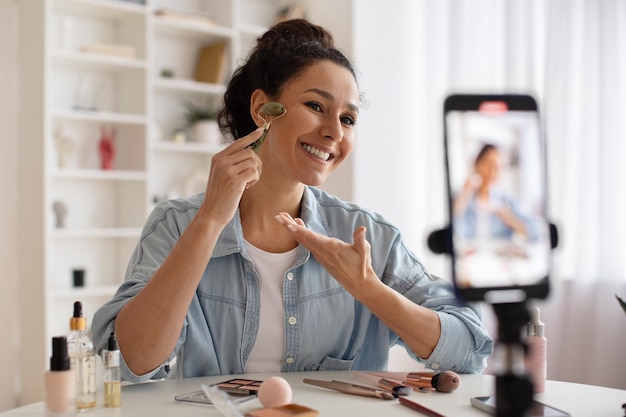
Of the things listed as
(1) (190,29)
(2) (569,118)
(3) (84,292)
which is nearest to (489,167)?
(2) (569,118)

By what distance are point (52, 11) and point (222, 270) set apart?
2.81m

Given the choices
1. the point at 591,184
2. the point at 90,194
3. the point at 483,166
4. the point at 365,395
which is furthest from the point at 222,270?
the point at 90,194

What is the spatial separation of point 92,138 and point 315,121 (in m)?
2.70

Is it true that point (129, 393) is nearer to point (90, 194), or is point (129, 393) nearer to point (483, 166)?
point (483, 166)

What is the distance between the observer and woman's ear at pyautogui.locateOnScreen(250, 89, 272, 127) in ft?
5.95

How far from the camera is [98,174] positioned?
12.7 ft

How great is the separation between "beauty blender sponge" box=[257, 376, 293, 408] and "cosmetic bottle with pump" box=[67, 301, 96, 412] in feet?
0.94

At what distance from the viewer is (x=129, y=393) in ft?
4.50

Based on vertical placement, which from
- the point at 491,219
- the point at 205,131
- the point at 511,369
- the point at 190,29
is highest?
the point at 190,29

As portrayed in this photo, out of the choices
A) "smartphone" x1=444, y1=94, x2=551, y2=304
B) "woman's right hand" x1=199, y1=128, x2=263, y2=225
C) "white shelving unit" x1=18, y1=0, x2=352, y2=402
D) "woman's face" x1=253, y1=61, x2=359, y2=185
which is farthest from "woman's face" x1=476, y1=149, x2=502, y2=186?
"white shelving unit" x1=18, y1=0, x2=352, y2=402

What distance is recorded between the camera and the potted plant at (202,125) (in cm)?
432

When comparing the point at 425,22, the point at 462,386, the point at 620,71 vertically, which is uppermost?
the point at 425,22

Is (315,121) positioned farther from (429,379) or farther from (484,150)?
(484,150)

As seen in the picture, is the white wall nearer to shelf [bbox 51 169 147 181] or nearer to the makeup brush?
shelf [bbox 51 169 147 181]
